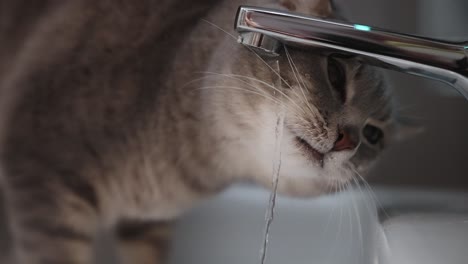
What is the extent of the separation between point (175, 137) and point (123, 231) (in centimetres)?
31

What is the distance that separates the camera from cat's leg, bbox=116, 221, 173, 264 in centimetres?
117

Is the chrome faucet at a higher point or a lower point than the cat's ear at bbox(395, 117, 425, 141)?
lower

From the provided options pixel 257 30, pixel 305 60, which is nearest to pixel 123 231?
pixel 305 60

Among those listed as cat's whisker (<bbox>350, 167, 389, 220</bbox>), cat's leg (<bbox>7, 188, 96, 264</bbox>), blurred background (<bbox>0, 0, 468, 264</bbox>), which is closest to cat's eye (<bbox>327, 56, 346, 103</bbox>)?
cat's whisker (<bbox>350, 167, 389, 220</bbox>)

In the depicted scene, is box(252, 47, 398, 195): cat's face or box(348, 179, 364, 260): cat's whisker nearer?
box(252, 47, 398, 195): cat's face

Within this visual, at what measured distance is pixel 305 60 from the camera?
809 mm

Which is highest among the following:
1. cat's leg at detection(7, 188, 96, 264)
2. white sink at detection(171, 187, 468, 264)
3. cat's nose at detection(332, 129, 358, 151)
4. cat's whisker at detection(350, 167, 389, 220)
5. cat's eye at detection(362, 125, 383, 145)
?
cat's eye at detection(362, 125, 383, 145)

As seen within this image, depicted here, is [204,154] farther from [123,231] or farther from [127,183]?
[123,231]

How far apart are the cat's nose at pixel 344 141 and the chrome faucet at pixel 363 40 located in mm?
206

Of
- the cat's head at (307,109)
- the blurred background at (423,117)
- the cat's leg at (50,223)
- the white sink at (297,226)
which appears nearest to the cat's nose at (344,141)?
the cat's head at (307,109)

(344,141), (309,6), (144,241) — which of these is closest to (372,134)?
(344,141)

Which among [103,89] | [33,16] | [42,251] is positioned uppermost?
[33,16]

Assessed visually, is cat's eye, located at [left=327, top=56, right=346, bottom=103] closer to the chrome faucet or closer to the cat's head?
the cat's head

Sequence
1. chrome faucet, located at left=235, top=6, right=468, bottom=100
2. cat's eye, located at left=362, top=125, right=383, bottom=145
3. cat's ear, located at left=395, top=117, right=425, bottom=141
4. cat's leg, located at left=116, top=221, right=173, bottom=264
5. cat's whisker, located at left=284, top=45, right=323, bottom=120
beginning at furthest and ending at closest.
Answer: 1. cat's leg, located at left=116, top=221, right=173, bottom=264
2. cat's ear, located at left=395, top=117, right=425, bottom=141
3. cat's eye, located at left=362, top=125, right=383, bottom=145
4. cat's whisker, located at left=284, top=45, right=323, bottom=120
5. chrome faucet, located at left=235, top=6, right=468, bottom=100
